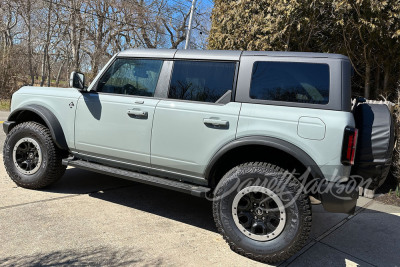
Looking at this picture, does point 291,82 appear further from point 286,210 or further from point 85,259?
point 85,259

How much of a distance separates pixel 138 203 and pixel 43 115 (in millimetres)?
1641

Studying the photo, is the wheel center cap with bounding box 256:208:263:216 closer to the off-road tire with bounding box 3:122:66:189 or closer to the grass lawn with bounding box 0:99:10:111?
the off-road tire with bounding box 3:122:66:189

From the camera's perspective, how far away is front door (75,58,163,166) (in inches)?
138

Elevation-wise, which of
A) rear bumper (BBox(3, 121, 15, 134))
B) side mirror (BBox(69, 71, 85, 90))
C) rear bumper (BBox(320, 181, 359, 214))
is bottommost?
rear bumper (BBox(320, 181, 359, 214))

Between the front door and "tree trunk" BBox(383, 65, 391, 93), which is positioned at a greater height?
"tree trunk" BBox(383, 65, 391, 93)

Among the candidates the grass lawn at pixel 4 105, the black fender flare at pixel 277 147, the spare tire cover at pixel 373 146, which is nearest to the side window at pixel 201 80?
the black fender flare at pixel 277 147

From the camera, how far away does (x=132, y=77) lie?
380cm

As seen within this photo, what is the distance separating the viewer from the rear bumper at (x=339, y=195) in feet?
8.91

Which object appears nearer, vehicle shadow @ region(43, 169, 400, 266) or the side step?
vehicle shadow @ region(43, 169, 400, 266)

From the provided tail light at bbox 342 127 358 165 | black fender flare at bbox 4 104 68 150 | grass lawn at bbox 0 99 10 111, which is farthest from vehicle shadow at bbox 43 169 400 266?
grass lawn at bbox 0 99 10 111

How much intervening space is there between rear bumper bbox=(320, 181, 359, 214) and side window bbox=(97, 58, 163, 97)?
81.8 inches

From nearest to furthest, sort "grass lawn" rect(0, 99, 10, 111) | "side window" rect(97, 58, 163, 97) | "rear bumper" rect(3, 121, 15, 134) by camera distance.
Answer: "side window" rect(97, 58, 163, 97) → "rear bumper" rect(3, 121, 15, 134) → "grass lawn" rect(0, 99, 10, 111)

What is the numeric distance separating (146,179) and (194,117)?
89cm

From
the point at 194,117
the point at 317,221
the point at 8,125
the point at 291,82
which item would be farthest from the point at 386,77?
the point at 8,125
